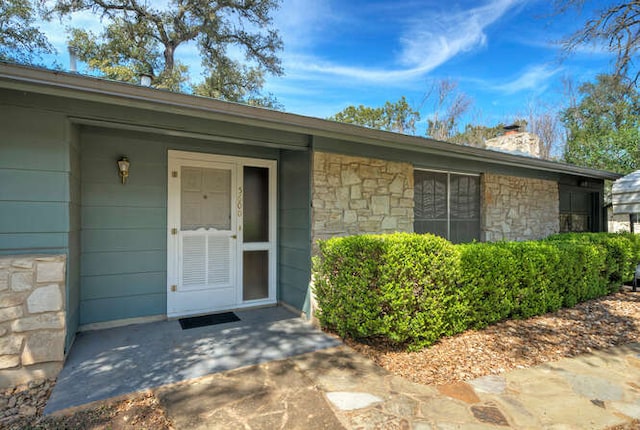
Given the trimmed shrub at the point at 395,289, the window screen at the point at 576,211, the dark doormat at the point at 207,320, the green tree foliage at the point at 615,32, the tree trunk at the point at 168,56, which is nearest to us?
the trimmed shrub at the point at 395,289

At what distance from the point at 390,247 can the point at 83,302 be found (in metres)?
3.21

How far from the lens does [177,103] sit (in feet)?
8.99

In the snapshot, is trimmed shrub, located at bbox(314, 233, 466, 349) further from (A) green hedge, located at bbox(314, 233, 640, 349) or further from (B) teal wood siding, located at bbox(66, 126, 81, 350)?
(B) teal wood siding, located at bbox(66, 126, 81, 350)

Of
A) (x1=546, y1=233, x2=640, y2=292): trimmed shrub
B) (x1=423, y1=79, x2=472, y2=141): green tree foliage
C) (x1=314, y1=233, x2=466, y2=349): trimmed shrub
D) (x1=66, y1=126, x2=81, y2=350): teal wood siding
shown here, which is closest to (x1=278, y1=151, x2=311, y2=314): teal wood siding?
(x1=314, y1=233, x2=466, y2=349): trimmed shrub

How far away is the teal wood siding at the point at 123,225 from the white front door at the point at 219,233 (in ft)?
0.43

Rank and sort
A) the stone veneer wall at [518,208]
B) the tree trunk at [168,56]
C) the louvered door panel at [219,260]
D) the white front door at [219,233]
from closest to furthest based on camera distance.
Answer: the white front door at [219,233]
the louvered door panel at [219,260]
the stone veneer wall at [518,208]
the tree trunk at [168,56]

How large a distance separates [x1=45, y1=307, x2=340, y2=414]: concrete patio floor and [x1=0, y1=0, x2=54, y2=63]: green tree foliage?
9.56m

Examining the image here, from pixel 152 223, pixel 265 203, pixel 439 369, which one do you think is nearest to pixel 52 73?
pixel 152 223

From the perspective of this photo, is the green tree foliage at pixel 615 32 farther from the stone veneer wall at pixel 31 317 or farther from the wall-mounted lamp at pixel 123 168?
the stone veneer wall at pixel 31 317

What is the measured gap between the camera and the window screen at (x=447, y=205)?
16.8 ft

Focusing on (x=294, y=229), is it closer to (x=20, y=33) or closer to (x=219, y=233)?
(x=219, y=233)

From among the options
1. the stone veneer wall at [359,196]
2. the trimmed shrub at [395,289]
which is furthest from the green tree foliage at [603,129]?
the trimmed shrub at [395,289]

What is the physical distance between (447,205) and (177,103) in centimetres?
429

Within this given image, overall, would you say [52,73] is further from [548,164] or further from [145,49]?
[145,49]
